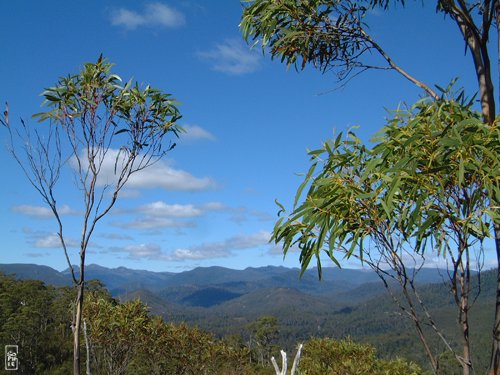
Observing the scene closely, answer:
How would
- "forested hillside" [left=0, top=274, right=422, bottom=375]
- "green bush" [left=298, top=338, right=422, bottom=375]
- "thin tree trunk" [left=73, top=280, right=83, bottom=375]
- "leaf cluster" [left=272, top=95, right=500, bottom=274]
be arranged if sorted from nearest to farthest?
"leaf cluster" [left=272, top=95, right=500, bottom=274]
"thin tree trunk" [left=73, top=280, right=83, bottom=375]
"forested hillside" [left=0, top=274, right=422, bottom=375]
"green bush" [left=298, top=338, right=422, bottom=375]

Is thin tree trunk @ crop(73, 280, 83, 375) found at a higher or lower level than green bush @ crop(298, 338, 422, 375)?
higher

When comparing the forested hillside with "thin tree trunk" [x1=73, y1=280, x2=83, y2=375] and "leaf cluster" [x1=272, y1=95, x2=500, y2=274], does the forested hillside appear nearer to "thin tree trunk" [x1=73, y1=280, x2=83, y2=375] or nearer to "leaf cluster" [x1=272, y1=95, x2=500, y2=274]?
"thin tree trunk" [x1=73, y1=280, x2=83, y2=375]

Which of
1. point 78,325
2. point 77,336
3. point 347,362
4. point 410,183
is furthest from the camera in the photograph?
point 347,362

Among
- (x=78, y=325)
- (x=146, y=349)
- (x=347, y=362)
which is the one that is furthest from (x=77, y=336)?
(x=146, y=349)

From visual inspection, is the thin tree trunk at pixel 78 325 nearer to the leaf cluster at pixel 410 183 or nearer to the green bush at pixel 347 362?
the leaf cluster at pixel 410 183

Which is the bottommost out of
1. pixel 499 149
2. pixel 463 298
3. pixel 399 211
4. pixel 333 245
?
pixel 463 298

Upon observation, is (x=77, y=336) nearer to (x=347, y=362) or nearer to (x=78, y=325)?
(x=78, y=325)

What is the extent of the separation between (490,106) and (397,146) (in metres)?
1.65

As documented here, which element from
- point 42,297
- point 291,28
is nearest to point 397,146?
point 291,28

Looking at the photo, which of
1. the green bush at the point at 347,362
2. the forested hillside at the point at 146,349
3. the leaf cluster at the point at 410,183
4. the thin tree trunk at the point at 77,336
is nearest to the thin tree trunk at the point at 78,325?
the thin tree trunk at the point at 77,336

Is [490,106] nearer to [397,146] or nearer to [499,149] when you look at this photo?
[499,149]

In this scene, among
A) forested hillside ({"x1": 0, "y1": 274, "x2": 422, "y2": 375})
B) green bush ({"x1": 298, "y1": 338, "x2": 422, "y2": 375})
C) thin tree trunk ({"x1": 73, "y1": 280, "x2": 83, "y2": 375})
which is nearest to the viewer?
thin tree trunk ({"x1": 73, "y1": 280, "x2": 83, "y2": 375})

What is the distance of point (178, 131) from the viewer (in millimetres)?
8203

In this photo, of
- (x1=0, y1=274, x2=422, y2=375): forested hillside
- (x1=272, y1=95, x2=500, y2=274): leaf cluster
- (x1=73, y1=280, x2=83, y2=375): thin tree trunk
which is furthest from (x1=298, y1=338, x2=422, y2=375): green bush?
(x1=272, y1=95, x2=500, y2=274): leaf cluster
